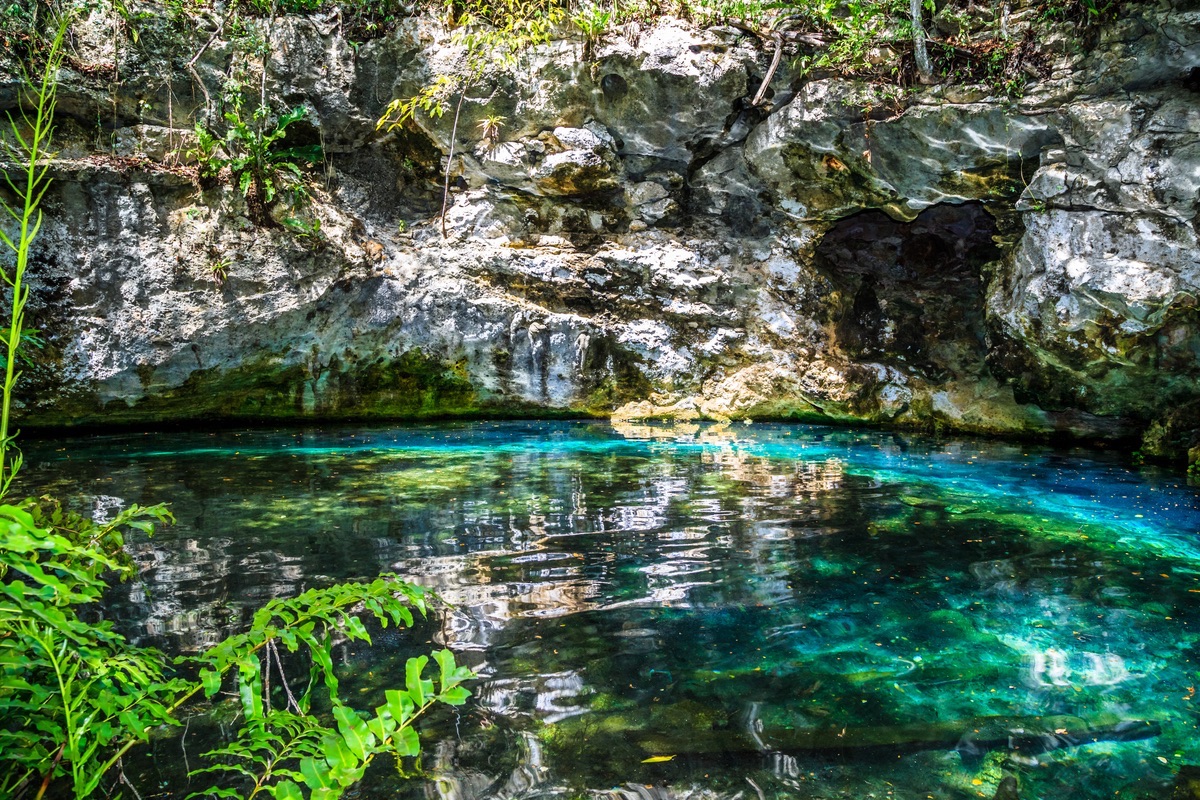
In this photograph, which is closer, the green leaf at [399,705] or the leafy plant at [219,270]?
the green leaf at [399,705]

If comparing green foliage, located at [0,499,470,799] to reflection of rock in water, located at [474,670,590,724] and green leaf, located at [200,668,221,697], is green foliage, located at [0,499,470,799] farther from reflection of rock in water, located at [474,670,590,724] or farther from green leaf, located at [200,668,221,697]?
reflection of rock in water, located at [474,670,590,724]

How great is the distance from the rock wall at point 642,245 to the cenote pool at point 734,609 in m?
2.68

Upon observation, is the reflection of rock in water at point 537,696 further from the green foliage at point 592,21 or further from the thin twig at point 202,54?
the thin twig at point 202,54

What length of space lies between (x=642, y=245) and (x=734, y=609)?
10.0 m

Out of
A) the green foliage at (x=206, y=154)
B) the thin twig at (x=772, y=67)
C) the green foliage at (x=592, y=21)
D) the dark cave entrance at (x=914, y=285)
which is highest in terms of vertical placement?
the green foliage at (x=592, y=21)

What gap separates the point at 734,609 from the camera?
4164 millimetres

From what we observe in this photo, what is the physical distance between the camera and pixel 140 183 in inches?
430

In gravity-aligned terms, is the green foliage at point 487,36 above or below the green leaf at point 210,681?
above

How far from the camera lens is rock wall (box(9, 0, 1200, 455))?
29.9 feet

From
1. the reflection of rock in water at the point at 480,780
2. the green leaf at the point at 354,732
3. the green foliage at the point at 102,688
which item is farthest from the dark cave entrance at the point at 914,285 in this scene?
the green leaf at the point at 354,732

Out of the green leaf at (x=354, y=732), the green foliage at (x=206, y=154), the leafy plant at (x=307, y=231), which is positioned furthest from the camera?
the leafy plant at (x=307, y=231)

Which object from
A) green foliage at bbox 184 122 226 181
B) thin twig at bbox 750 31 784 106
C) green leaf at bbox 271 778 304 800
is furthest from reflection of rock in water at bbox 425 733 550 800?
green foliage at bbox 184 122 226 181

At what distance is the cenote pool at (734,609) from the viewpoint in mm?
2742

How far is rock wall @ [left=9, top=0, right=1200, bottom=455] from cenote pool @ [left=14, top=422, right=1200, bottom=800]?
268cm
